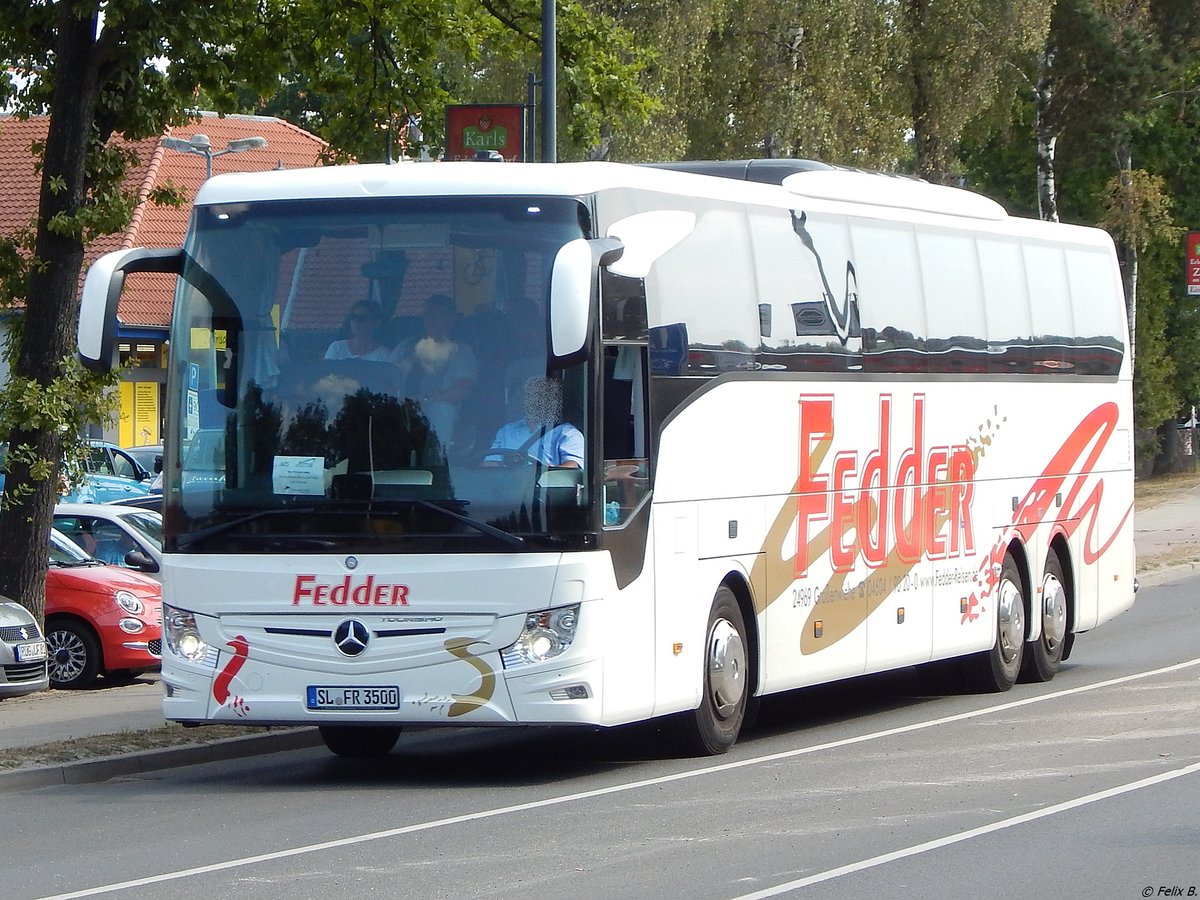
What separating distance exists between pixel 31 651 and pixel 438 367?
6249mm

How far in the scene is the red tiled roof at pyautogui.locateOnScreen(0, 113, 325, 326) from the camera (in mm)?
45750

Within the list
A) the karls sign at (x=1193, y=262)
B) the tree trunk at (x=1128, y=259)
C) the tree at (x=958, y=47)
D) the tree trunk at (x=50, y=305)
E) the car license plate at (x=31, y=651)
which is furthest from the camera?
the tree trunk at (x=1128, y=259)

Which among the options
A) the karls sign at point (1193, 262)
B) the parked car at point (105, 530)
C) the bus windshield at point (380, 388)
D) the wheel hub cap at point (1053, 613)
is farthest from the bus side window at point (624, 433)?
the karls sign at point (1193, 262)

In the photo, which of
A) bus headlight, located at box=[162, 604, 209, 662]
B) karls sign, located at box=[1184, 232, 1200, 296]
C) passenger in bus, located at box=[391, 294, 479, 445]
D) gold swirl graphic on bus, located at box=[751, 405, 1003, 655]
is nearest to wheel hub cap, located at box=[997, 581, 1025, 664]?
gold swirl graphic on bus, located at box=[751, 405, 1003, 655]

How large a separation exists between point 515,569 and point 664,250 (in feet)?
7.37

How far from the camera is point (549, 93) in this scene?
2045cm

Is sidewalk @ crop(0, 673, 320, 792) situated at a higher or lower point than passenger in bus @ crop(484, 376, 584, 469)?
lower

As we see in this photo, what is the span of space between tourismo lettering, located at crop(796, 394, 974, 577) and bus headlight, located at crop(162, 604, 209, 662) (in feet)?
13.2

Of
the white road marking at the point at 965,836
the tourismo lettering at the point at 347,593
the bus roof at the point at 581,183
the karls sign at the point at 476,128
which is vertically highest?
the karls sign at the point at 476,128

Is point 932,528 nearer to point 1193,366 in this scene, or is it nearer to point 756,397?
point 756,397

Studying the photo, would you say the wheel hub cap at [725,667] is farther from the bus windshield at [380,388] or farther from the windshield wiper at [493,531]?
the windshield wiper at [493,531]

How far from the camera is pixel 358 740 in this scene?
1347 centimetres

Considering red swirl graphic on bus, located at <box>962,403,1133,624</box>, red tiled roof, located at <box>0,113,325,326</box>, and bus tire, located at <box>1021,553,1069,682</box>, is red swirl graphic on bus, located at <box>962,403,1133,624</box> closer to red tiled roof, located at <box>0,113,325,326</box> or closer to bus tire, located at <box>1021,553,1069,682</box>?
bus tire, located at <box>1021,553,1069,682</box>

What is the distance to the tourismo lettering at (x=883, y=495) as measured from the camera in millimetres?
13891
